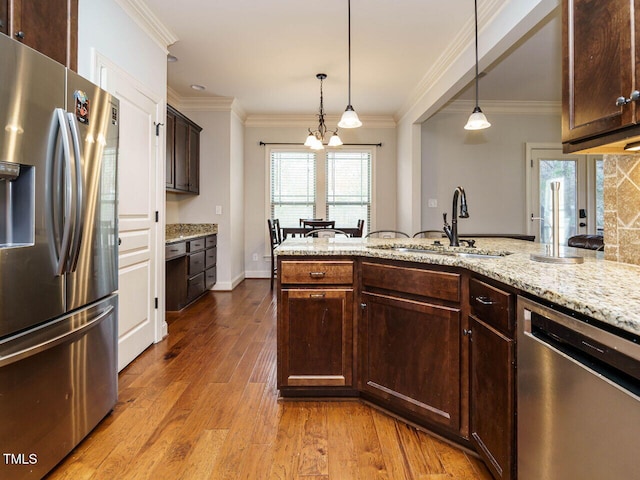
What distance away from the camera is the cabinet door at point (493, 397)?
1246 mm

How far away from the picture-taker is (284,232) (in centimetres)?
520

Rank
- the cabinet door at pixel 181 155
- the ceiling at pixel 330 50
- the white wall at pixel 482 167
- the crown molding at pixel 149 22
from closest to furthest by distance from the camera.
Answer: the crown molding at pixel 149 22 → the ceiling at pixel 330 50 → the cabinet door at pixel 181 155 → the white wall at pixel 482 167

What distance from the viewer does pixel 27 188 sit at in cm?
134

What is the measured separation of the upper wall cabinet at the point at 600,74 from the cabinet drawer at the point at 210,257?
414 centimetres

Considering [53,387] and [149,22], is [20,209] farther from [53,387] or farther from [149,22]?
[149,22]

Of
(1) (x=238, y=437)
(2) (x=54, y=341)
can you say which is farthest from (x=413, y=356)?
(2) (x=54, y=341)

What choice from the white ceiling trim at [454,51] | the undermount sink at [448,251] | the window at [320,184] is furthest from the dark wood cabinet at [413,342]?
the window at [320,184]

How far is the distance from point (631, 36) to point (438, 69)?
10.3ft

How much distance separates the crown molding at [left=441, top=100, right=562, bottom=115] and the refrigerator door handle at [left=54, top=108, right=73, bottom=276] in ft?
16.7

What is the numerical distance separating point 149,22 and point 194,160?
2.20 metres

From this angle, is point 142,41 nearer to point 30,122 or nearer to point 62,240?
point 30,122

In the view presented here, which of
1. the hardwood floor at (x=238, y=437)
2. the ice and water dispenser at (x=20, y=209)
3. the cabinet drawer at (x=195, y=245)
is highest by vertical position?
the ice and water dispenser at (x=20, y=209)

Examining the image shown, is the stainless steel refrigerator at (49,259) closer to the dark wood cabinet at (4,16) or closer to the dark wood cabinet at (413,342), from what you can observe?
the dark wood cabinet at (4,16)

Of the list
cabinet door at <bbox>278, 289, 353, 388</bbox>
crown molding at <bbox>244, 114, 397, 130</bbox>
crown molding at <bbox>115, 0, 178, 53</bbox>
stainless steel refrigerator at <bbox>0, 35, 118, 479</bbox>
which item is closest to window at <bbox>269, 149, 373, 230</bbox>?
crown molding at <bbox>244, 114, 397, 130</bbox>
